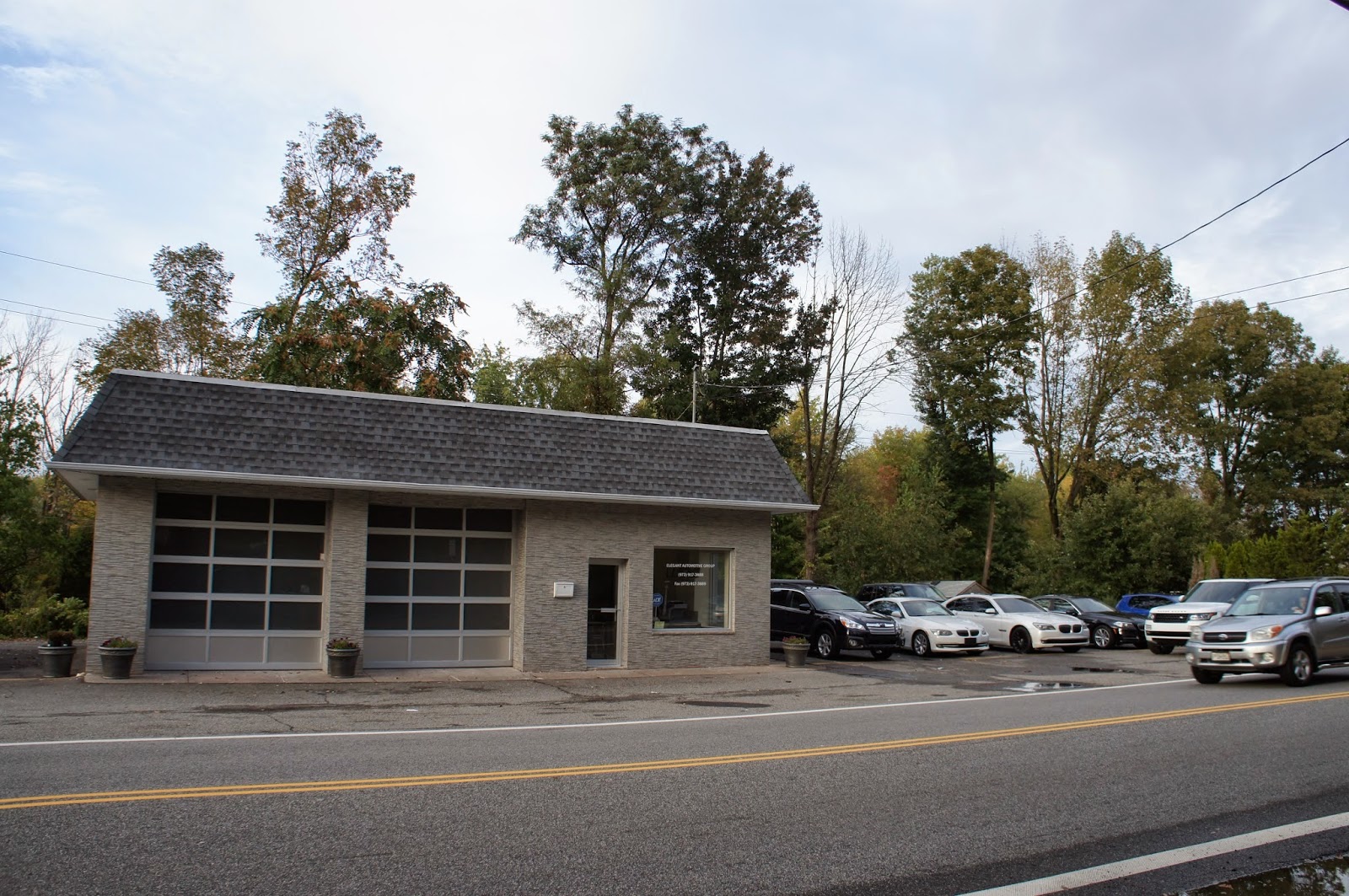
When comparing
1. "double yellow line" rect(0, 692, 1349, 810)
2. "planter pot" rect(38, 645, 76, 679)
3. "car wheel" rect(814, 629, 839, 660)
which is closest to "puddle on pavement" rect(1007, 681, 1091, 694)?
"double yellow line" rect(0, 692, 1349, 810)

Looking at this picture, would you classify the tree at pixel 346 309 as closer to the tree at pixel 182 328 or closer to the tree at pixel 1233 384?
the tree at pixel 182 328

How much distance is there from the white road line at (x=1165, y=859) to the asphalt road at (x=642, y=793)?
0.31 ft

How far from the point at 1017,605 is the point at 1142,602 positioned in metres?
7.34

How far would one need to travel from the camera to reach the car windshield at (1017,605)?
26.3 meters

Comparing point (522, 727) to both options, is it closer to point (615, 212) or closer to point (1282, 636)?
point (1282, 636)

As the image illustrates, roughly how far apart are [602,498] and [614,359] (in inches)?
815

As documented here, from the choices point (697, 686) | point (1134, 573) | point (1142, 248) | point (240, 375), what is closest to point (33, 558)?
point (240, 375)

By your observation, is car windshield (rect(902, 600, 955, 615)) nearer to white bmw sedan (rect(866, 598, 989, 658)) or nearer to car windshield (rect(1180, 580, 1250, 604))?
white bmw sedan (rect(866, 598, 989, 658))

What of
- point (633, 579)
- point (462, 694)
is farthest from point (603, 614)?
point (462, 694)

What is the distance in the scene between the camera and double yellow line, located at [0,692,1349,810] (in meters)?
6.92

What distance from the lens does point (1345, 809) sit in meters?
7.20

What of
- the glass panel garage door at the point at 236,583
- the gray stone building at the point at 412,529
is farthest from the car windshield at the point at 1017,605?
the glass panel garage door at the point at 236,583

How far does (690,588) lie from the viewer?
1998cm

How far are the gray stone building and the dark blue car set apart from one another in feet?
54.2
